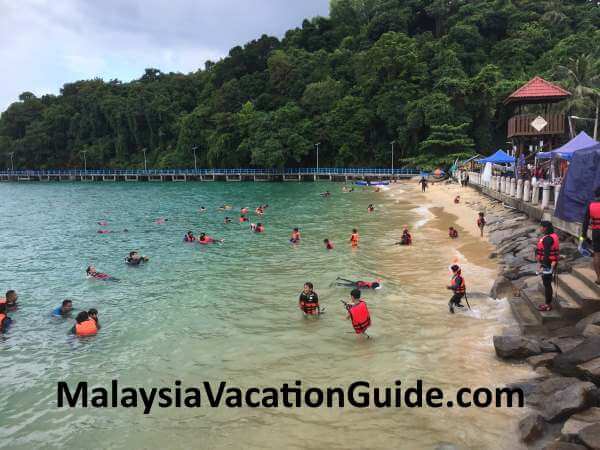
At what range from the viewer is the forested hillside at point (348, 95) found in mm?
74375

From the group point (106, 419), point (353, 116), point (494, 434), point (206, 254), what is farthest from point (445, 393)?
point (353, 116)

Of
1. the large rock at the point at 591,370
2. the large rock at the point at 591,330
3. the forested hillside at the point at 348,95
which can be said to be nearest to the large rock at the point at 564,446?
the large rock at the point at 591,370

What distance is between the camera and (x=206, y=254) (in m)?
23.3

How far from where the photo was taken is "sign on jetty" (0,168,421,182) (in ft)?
269

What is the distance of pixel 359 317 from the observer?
11.2 metres

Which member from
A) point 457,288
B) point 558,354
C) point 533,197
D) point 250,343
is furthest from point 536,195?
point 250,343

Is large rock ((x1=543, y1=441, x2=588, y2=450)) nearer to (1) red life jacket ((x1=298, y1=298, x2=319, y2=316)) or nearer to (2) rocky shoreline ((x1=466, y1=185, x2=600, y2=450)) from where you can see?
(2) rocky shoreline ((x1=466, y1=185, x2=600, y2=450))

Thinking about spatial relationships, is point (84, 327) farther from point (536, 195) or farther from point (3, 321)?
point (536, 195)

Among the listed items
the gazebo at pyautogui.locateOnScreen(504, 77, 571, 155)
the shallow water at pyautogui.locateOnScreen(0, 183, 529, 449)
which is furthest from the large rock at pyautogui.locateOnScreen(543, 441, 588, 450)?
the gazebo at pyautogui.locateOnScreen(504, 77, 571, 155)

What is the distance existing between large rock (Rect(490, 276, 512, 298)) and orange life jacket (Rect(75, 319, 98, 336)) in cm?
1112

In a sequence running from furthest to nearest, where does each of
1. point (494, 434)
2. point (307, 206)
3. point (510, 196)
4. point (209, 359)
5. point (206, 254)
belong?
point (307, 206) < point (510, 196) < point (206, 254) < point (209, 359) < point (494, 434)

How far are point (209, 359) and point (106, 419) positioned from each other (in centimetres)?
267

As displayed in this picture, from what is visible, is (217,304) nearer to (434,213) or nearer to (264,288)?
(264,288)

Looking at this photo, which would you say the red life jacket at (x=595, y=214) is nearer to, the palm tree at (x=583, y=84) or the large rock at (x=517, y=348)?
the large rock at (x=517, y=348)
